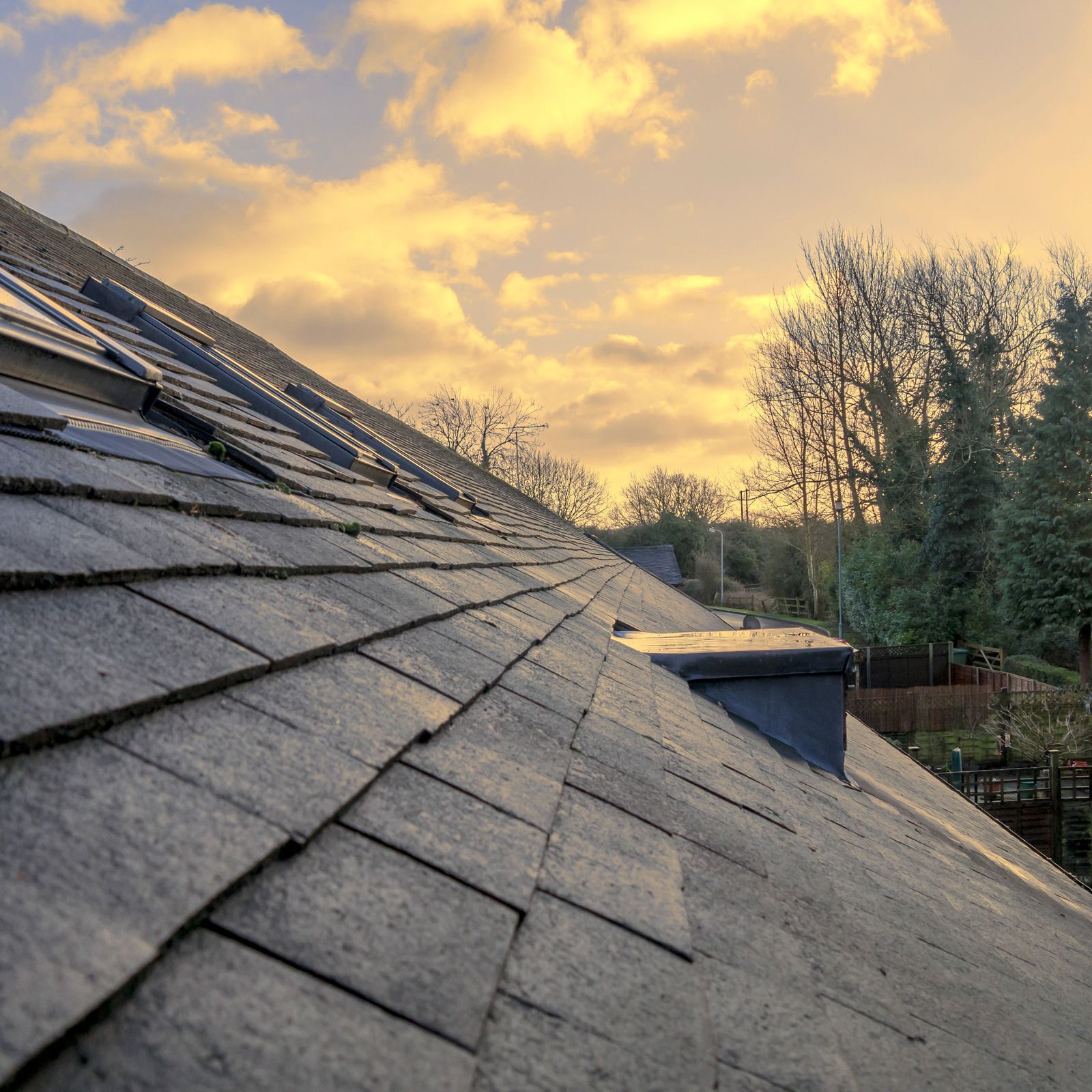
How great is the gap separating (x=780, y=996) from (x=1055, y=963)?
73.9 inches

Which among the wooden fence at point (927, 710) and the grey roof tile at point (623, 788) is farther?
the wooden fence at point (927, 710)

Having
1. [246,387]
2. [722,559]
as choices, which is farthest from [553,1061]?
[722,559]

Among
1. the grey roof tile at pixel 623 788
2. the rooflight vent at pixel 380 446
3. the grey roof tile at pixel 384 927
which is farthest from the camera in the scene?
the rooflight vent at pixel 380 446

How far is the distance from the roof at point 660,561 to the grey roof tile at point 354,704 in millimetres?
34579

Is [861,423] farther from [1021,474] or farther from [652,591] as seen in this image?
[652,591]

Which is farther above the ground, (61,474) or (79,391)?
(79,391)

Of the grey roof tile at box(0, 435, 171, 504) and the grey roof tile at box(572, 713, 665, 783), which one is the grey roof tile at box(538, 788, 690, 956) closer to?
the grey roof tile at box(572, 713, 665, 783)

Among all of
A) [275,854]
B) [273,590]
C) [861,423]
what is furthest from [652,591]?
[861,423]

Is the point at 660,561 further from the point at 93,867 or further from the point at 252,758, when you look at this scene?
the point at 93,867

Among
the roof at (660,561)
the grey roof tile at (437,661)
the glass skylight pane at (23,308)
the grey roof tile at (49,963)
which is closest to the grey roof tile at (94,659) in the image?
the grey roof tile at (49,963)

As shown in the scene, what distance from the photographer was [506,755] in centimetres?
182

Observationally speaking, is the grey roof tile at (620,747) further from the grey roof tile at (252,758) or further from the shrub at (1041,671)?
the shrub at (1041,671)

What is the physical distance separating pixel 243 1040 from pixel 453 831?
0.58 metres

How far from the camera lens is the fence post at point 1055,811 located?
46.1ft
